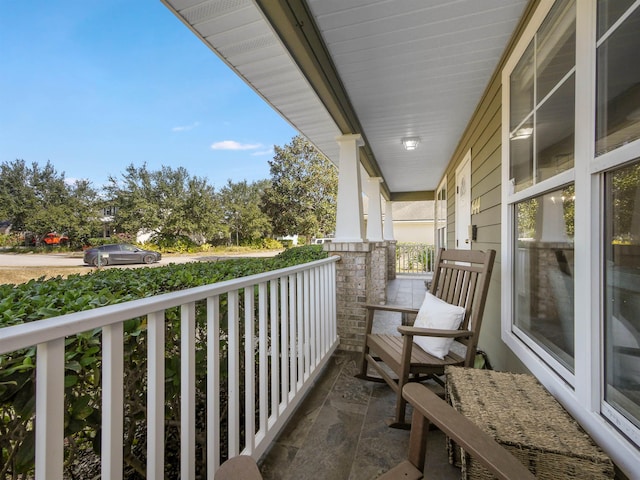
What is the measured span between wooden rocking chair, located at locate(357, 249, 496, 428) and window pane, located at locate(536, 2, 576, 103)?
1.00 m

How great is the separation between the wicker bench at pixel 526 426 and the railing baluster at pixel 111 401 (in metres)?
1.22

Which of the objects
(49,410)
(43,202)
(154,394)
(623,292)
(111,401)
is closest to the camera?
(49,410)

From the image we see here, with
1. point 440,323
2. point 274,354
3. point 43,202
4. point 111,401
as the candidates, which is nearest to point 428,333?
point 440,323

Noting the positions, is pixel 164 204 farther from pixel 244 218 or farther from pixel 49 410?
pixel 49 410

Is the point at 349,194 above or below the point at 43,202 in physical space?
below

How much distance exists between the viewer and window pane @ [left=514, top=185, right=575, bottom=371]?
1473mm

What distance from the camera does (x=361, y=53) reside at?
7.83 feet

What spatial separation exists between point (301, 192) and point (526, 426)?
61.8 feet

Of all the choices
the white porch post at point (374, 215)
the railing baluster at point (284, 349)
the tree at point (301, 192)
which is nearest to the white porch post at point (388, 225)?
the white porch post at point (374, 215)

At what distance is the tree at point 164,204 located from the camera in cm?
1444

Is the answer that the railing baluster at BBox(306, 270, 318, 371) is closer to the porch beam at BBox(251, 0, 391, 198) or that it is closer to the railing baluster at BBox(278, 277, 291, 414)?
the railing baluster at BBox(278, 277, 291, 414)

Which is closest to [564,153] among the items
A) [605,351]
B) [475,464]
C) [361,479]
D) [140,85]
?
[605,351]

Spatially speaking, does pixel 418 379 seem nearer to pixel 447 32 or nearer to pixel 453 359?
pixel 453 359

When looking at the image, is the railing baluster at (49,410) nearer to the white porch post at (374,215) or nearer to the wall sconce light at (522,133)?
the wall sconce light at (522,133)
